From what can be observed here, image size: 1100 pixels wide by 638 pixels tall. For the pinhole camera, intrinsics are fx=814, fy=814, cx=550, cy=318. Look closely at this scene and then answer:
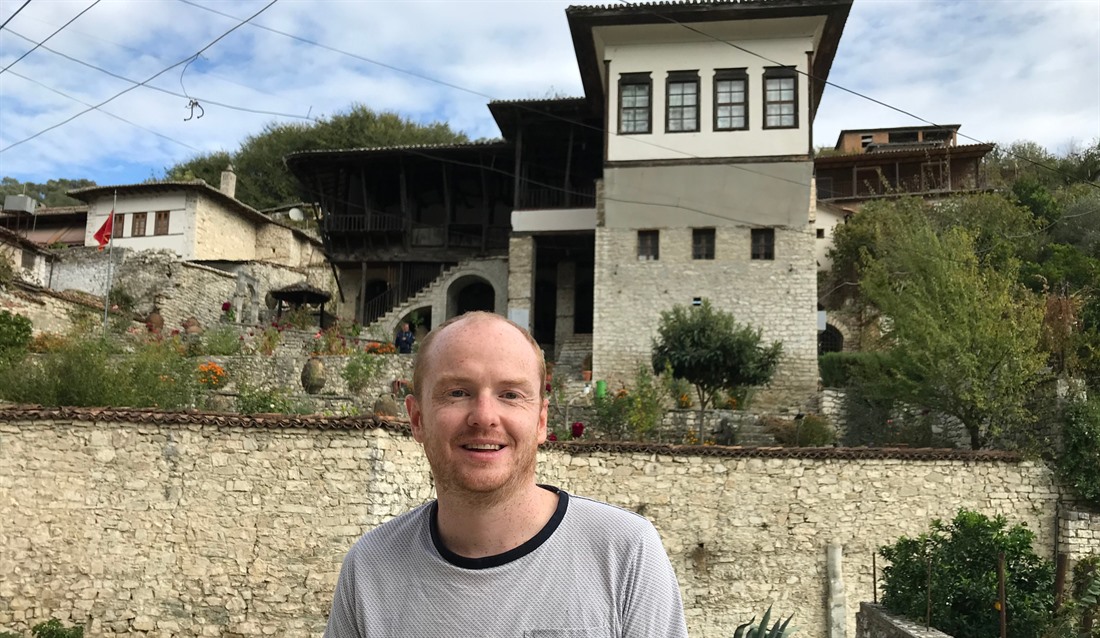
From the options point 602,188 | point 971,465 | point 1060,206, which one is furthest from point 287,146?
point 971,465

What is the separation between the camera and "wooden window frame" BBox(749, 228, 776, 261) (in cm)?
2114

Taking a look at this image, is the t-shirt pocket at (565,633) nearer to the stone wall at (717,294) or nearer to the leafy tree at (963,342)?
the leafy tree at (963,342)

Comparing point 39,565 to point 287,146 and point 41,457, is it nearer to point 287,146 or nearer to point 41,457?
point 41,457

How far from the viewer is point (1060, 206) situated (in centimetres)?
2841

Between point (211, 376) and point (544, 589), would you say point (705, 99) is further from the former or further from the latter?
point (544, 589)

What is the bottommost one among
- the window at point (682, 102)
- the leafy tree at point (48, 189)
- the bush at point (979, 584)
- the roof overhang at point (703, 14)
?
the bush at point (979, 584)

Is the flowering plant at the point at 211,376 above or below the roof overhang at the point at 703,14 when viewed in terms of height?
below

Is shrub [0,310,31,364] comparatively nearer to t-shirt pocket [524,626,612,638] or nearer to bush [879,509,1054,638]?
bush [879,509,1054,638]

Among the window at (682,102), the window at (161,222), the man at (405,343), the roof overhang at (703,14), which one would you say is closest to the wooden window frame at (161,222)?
the window at (161,222)

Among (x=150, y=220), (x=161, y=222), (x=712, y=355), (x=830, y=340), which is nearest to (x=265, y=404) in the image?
(x=712, y=355)

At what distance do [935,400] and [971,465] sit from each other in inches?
75.1

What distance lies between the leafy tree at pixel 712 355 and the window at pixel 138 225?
2235 centimetres

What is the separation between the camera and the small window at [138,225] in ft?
101

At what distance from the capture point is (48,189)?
54.0m
